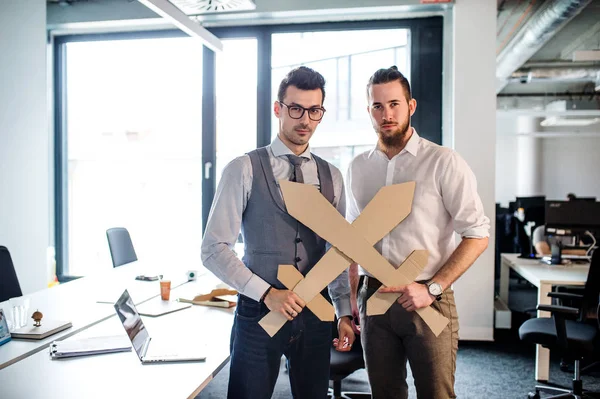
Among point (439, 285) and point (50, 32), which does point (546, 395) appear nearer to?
point (439, 285)

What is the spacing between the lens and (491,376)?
3.43 metres

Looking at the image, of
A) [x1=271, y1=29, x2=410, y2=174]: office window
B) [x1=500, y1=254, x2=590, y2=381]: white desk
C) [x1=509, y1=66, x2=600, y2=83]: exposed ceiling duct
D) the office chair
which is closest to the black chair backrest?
the office chair

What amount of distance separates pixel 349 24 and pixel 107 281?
2.98m

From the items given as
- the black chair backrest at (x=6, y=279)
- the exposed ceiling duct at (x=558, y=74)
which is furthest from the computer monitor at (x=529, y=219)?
the black chair backrest at (x=6, y=279)

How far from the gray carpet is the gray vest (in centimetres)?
177

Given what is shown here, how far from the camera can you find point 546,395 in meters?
3.12

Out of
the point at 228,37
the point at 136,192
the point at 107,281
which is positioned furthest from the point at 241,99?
the point at 107,281

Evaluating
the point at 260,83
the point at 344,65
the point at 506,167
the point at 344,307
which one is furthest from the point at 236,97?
the point at 506,167

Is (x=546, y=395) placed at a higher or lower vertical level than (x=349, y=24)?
lower

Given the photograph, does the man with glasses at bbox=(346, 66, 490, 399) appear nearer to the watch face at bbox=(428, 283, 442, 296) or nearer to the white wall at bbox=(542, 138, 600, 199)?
the watch face at bbox=(428, 283, 442, 296)

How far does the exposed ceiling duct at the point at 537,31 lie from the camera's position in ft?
14.1

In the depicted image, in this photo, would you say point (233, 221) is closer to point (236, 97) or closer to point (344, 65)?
point (236, 97)

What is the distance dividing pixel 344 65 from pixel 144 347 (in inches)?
146

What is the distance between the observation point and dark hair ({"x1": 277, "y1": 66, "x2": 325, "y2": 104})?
1.51 metres
